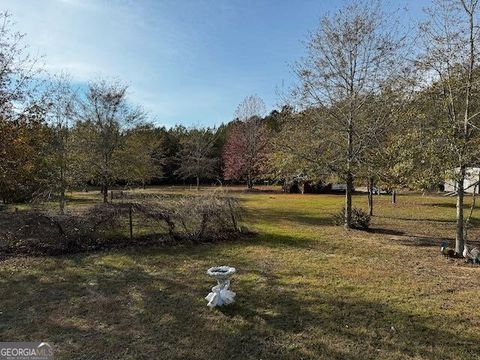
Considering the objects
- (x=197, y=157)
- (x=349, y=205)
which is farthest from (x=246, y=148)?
(x=349, y=205)

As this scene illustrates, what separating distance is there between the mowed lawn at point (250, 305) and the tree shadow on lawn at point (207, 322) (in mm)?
13

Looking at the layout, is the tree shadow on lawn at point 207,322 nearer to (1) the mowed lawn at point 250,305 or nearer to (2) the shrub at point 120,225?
(1) the mowed lawn at point 250,305

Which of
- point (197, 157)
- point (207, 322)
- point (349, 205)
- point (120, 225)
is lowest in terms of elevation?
point (207, 322)

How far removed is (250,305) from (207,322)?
0.79 meters

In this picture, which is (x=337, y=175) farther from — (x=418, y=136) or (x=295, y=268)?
(x=295, y=268)

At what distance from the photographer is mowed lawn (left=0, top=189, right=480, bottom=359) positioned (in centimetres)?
391

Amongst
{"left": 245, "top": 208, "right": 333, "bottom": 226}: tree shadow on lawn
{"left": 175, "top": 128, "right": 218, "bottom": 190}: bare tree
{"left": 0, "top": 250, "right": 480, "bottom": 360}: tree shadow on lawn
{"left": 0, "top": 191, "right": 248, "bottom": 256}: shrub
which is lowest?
{"left": 0, "top": 250, "right": 480, "bottom": 360}: tree shadow on lawn

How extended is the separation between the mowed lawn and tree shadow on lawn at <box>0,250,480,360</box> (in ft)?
0.04

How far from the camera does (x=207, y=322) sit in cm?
454

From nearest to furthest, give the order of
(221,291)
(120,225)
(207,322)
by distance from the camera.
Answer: (207,322) → (221,291) → (120,225)

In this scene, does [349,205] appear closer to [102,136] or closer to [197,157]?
[102,136]

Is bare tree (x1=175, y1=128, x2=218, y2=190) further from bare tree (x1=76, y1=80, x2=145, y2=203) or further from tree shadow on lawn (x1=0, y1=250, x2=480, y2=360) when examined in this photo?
tree shadow on lawn (x1=0, y1=250, x2=480, y2=360)

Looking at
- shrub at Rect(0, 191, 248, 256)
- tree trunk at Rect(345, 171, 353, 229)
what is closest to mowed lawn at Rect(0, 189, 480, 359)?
shrub at Rect(0, 191, 248, 256)

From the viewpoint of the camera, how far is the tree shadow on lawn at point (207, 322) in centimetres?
383
